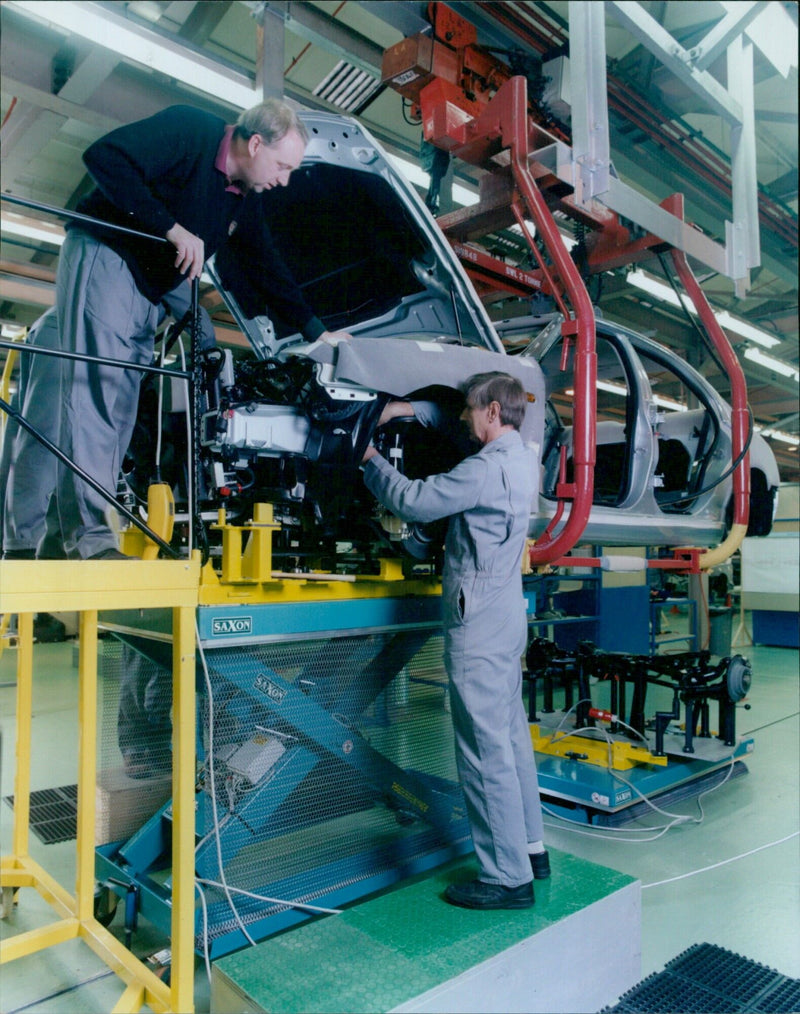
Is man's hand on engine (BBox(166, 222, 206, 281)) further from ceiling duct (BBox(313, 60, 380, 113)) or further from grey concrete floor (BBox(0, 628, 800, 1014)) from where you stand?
ceiling duct (BBox(313, 60, 380, 113))

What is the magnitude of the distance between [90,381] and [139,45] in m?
2.32

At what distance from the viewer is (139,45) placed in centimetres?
363

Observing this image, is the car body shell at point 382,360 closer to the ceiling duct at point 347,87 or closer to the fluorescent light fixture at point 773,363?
the ceiling duct at point 347,87

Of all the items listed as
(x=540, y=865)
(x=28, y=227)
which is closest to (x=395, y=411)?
(x=540, y=865)

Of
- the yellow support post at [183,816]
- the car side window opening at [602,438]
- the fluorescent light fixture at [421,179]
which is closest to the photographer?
the yellow support post at [183,816]

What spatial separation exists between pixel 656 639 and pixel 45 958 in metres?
7.71

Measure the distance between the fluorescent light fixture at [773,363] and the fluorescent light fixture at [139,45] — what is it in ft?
26.6

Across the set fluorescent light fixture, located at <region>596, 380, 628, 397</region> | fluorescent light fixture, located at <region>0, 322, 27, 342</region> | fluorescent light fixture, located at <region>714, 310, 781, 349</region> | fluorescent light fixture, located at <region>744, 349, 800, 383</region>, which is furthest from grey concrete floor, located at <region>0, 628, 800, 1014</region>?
fluorescent light fixture, located at <region>596, 380, 628, 397</region>

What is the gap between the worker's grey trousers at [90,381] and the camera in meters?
2.36

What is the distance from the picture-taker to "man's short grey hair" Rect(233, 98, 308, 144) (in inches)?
98.0

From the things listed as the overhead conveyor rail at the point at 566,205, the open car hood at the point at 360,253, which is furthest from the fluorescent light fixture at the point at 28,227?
the overhead conveyor rail at the point at 566,205

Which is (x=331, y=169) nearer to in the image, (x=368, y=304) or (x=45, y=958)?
(x=368, y=304)

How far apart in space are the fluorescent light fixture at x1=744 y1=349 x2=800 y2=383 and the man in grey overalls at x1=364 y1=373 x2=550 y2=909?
8.63 meters

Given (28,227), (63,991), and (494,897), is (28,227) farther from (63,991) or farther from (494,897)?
(494,897)
